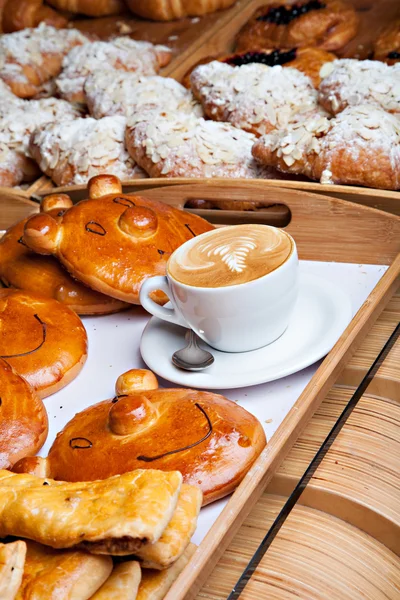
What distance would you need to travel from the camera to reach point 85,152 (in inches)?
73.2

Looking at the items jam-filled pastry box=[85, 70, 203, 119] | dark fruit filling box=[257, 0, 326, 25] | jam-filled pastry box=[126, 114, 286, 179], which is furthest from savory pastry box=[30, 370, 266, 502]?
dark fruit filling box=[257, 0, 326, 25]

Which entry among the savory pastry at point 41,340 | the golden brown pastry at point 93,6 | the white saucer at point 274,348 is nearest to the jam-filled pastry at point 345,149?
the white saucer at point 274,348

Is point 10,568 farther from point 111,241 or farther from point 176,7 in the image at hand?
point 176,7

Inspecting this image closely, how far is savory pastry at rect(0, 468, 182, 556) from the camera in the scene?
64cm

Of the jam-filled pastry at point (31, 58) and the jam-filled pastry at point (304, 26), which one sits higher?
the jam-filled pastry at point (304, 26)

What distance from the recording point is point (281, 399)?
3.48 feet

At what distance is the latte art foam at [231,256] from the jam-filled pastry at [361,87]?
80 centimetres

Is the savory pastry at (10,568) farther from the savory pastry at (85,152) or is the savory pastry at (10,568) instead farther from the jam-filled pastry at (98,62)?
the jam-filled pastry at (98,62)

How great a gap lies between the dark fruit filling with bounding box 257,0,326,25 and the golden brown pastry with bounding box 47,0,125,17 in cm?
84

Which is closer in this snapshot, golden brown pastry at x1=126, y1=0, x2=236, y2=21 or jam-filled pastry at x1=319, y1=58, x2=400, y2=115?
jam-filled pastry at x1=319, y1=58, x2=400, y2=115

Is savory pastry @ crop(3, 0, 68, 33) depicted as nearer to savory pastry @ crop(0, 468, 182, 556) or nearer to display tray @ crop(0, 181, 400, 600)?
display tray @ crop(0, 181, 400, 600)

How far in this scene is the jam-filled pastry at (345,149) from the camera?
151 cm

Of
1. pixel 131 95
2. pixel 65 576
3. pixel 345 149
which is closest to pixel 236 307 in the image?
pixel 65 576

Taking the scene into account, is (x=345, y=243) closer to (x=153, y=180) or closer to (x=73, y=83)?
(x=153, y=180)
